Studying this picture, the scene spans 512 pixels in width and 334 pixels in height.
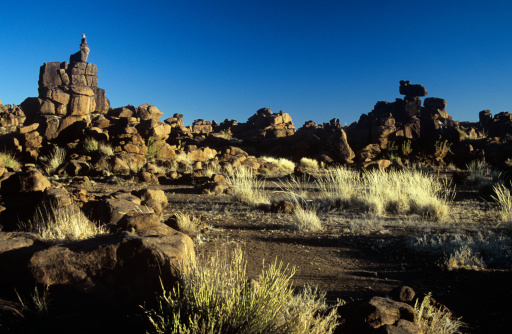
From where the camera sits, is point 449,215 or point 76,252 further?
point 449,215

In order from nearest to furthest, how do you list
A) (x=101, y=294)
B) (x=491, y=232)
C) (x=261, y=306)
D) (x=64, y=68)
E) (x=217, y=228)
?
(x=261, y=306), (x=101, y=294), (x=491, y=232), (x=217, y=228), (x=64, y=68)

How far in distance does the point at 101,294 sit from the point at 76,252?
527mm

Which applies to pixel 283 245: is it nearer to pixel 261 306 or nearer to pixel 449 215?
pixel 261 306

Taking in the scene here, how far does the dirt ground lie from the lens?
161 inches

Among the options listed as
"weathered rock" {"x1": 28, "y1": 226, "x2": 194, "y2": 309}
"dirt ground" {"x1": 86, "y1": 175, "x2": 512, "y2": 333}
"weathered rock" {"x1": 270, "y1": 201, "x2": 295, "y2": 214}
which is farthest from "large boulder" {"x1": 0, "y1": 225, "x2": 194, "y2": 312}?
"weathered rock" {"x1": 270, "y1": 201, "x2": 295, "y2": 214}

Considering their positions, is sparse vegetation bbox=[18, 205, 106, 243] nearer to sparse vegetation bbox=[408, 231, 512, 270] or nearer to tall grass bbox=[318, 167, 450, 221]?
sparse vegetation bbox=[408, 231, 512, 270]

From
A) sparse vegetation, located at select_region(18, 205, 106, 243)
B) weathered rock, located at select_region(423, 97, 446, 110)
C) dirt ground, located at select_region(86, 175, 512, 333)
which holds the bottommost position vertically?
dirt ground, located at select_region(86, 175, 512, 333)

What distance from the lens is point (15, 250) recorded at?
357 cm

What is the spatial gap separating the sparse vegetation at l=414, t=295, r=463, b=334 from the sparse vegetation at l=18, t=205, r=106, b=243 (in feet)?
12.8

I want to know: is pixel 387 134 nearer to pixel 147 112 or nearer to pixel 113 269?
pixel 147 112

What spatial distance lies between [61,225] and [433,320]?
4626mm

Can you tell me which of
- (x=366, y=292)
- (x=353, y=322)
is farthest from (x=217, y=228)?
(x=353, y=322)

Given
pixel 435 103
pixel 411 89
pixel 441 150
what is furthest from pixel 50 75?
pixel 435 103

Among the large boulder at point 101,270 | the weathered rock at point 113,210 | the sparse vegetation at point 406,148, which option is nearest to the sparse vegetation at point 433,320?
the large boulder at point 101,270
